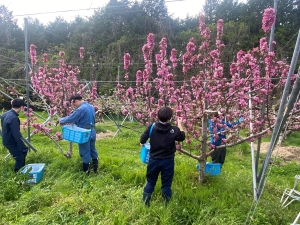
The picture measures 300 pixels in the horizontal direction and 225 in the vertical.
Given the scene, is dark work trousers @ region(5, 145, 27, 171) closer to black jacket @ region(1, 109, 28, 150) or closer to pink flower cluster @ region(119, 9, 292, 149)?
black jacket @ region(1, 109, 28, 150)

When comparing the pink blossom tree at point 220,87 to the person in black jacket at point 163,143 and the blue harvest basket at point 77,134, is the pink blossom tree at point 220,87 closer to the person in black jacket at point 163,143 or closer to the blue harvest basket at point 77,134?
the person in black jacket at point 163,143

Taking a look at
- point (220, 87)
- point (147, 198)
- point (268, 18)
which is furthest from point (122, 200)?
point (268, 18)

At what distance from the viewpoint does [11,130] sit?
4.30 meters

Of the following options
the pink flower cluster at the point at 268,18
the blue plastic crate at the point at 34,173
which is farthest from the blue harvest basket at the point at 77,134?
the pink flower cluster at the point at 268,18

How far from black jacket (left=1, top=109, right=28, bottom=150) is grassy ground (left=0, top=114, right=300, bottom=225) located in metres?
0.54

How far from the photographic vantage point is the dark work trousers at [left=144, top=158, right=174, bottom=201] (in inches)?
125

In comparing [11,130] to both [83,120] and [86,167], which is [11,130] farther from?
[86,167]

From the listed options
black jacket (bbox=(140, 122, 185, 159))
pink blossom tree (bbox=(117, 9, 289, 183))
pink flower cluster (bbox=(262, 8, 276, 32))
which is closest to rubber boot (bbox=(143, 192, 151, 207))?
black jacket (bbox=(140, 122, 185, 159))

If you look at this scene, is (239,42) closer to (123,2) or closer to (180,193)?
(123,2)

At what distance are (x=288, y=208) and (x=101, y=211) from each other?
2757 mm

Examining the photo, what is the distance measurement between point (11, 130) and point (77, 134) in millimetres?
1224

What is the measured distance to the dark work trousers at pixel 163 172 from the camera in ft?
10.5

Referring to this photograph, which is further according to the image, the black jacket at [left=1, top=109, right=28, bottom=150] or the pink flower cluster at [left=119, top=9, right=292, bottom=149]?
the black jacket at [left=1, top=109, right=28, bottom=150]

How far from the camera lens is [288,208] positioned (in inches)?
142
